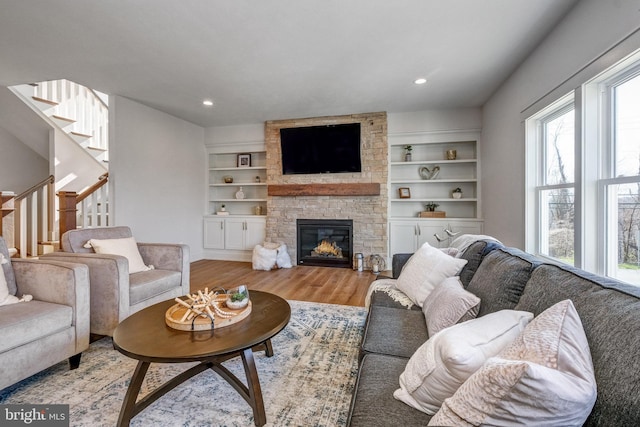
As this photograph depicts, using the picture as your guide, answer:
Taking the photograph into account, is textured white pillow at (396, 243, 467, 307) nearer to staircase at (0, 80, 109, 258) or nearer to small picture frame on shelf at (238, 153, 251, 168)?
staircase at (0, 80, 109, 258)

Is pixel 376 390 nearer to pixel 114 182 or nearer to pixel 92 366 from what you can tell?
pixel 92 366

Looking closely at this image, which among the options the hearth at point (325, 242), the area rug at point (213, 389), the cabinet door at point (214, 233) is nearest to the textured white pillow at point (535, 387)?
the area rug at point (213, 389)

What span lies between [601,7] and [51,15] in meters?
3.81

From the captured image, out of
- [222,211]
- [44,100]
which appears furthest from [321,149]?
[44,100]

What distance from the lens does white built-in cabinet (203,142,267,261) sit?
5309mm

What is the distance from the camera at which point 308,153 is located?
4.85 meters

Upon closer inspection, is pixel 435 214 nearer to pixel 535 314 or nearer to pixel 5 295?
pixel 535 314

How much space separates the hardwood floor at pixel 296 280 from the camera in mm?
3365

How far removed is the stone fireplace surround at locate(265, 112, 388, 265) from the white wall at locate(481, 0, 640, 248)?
146 centimetres

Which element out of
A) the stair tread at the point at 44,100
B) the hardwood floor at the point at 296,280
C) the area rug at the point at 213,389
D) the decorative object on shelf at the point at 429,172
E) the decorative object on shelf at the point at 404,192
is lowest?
the area rug at the point at 213,389

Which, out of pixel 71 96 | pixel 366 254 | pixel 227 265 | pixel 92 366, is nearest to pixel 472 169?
pixel 366 254

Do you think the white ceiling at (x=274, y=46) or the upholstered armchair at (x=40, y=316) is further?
the white ceiling at (x=274, y=46)

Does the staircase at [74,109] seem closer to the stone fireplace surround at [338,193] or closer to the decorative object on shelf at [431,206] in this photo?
the stone fireplace surround at [338,193]

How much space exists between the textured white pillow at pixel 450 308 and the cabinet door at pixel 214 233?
4525 millimetres
